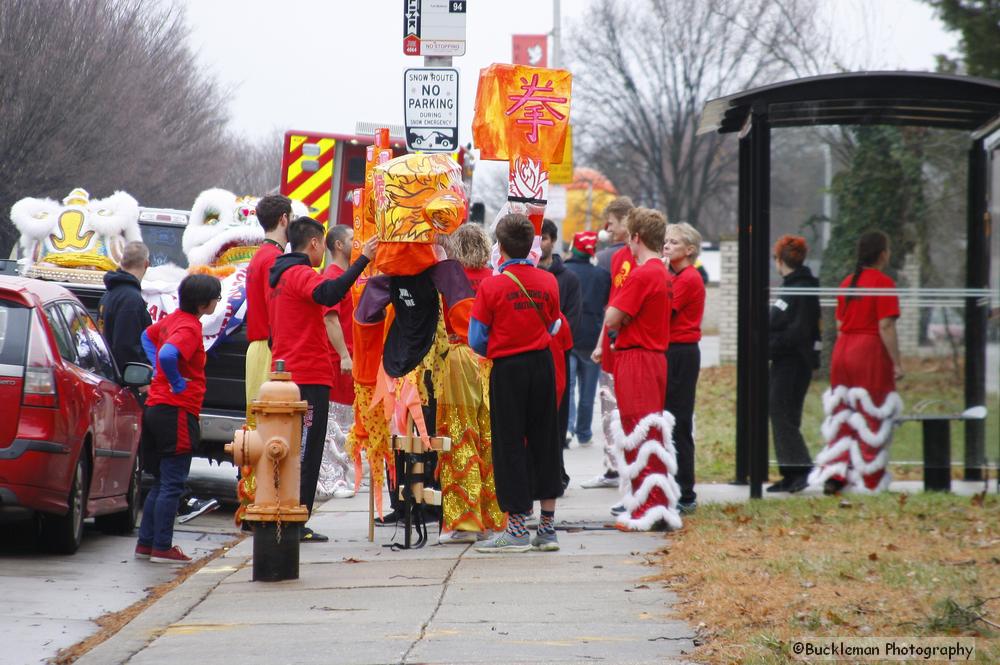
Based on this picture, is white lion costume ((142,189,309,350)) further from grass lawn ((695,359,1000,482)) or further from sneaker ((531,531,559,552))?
grass lawn ((695,359,1000,482))

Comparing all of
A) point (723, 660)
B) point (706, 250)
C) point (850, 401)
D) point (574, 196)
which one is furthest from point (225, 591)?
point (706, 250)

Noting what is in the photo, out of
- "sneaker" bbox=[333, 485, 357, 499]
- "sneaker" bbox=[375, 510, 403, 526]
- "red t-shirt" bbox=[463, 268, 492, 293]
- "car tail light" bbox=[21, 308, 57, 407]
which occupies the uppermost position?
"red t-shirt" bbox=[463, 268, 492, 293]

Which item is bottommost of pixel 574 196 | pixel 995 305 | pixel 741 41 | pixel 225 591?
pixel 225 591

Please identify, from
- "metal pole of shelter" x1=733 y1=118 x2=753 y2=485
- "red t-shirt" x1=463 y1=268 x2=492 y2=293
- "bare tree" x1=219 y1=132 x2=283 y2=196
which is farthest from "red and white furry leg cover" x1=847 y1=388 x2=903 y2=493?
"bare tree" x1=219 y1=132 x2=283 y2=196

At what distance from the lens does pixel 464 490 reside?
8.88 m

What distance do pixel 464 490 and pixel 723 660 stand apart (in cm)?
366

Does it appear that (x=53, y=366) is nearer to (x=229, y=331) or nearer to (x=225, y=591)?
(x=225, y=591)

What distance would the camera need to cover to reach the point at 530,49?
33281mm

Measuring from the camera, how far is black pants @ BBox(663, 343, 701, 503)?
9820 mm

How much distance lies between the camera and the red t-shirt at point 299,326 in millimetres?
8859

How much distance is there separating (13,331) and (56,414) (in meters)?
0.57

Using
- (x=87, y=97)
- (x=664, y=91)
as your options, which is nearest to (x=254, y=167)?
(x=664, y=91)

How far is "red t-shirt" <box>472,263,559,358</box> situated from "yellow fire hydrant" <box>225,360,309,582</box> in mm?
1320

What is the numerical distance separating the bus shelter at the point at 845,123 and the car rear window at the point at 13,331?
5083 mm
